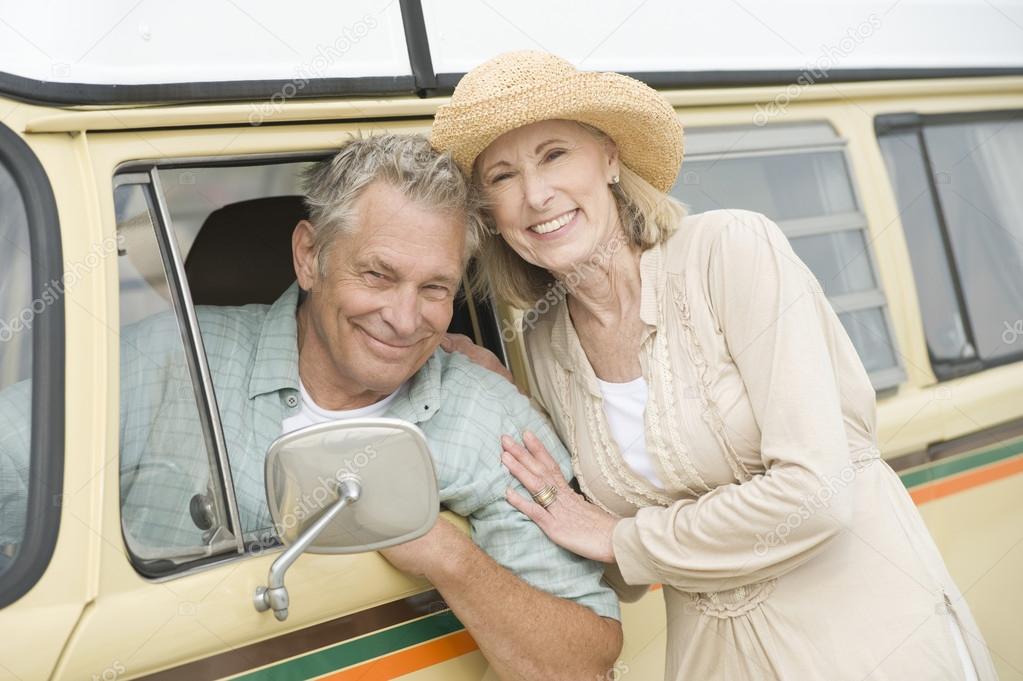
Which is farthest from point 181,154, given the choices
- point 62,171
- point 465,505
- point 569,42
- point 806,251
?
point 806,251

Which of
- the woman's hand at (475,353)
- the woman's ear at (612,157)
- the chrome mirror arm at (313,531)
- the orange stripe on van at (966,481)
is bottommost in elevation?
the orange stripe on van at (966,481)

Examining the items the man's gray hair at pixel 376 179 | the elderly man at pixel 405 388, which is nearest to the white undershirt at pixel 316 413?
the elderly man at pixel 405 388

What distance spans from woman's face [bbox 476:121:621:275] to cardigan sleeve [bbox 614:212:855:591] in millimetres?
283

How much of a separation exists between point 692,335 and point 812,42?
4.25 ft

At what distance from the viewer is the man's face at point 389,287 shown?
7.59ft

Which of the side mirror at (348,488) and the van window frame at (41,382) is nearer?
the side mirror at (348,488)

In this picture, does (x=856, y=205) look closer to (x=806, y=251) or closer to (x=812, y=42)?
(x=806, y=251)

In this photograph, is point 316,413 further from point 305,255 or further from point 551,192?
point 551,192

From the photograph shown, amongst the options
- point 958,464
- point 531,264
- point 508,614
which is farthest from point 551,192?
point 958,464

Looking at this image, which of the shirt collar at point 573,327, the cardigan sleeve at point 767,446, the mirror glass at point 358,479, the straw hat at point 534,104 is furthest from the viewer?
the shirt collar at point 573,327

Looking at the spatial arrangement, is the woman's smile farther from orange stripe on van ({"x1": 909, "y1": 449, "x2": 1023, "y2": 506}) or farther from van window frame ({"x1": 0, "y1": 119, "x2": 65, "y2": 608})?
orange stripe on van ({"x1": 909, "y1": 449, "x2": 1023, "y2": 506})

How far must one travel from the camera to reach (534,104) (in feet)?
7.46

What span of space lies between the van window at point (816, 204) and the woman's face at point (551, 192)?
0.68 m

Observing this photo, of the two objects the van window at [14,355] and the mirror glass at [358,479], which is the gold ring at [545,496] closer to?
the mirror glass at [358,479]
